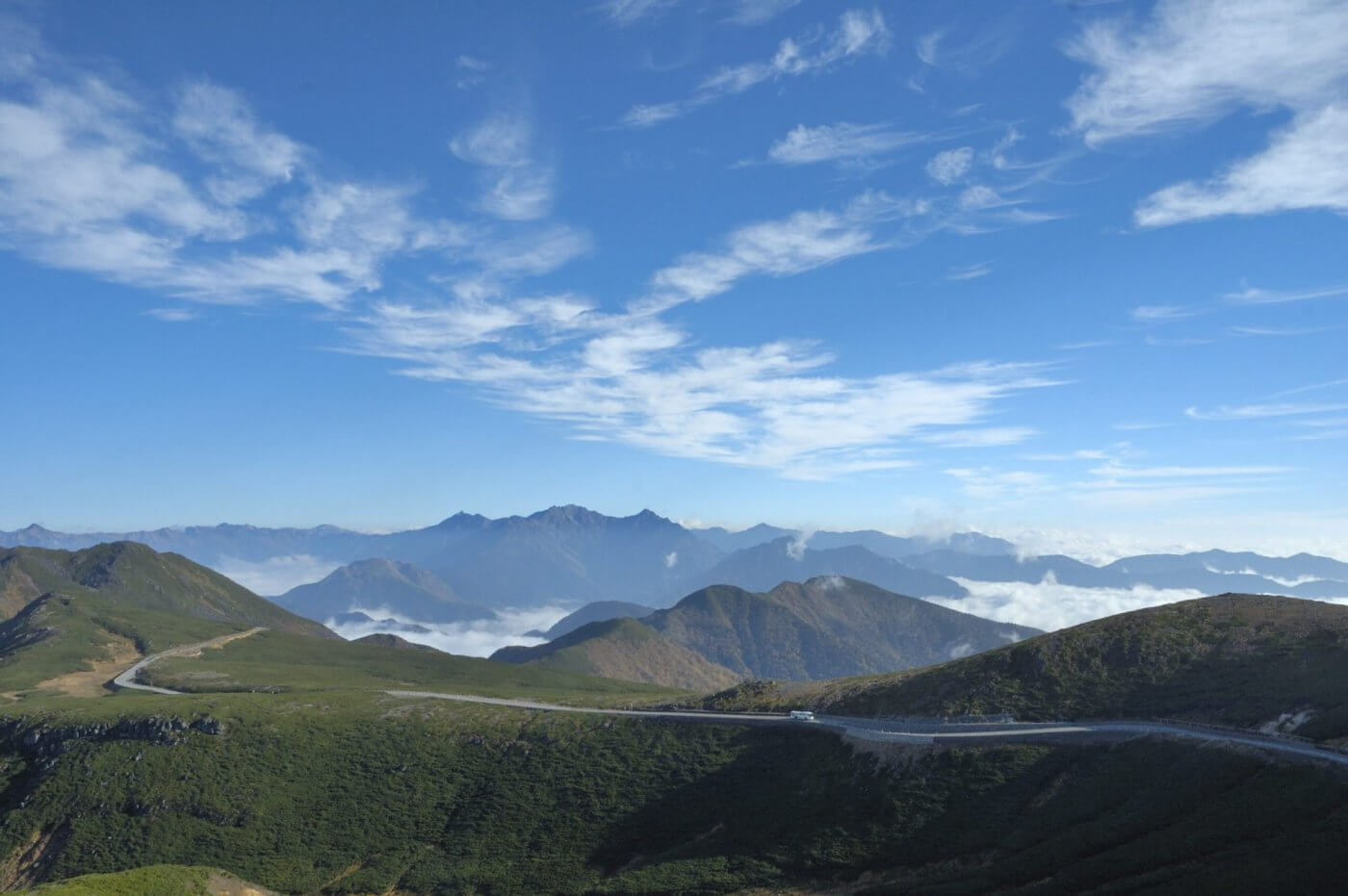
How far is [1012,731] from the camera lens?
238ft

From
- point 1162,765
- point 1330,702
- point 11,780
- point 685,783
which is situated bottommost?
point 11,780

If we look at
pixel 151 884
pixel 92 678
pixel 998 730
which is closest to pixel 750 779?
pixel 998 730

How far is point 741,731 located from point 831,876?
103ft

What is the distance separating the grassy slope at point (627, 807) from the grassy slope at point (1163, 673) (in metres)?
15.8

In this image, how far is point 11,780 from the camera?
100 m

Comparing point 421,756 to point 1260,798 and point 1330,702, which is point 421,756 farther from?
point 1330,702

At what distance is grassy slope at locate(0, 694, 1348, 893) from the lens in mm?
Result: 45375

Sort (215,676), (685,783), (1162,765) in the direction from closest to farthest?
(1162,765), (685,783), (215,676)

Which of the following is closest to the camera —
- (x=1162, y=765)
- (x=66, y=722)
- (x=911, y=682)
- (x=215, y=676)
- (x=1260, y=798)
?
(x=1260, y=798)

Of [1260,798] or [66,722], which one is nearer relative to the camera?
[1260,798]

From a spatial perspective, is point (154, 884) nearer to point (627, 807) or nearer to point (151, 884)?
point (151, 884)

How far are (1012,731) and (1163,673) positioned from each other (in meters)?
22.5

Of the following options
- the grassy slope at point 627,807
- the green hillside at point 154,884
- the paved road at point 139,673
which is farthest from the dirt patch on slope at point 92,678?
the green hillside at point 154,884

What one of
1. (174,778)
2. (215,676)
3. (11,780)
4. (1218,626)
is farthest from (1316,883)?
(215,676)
